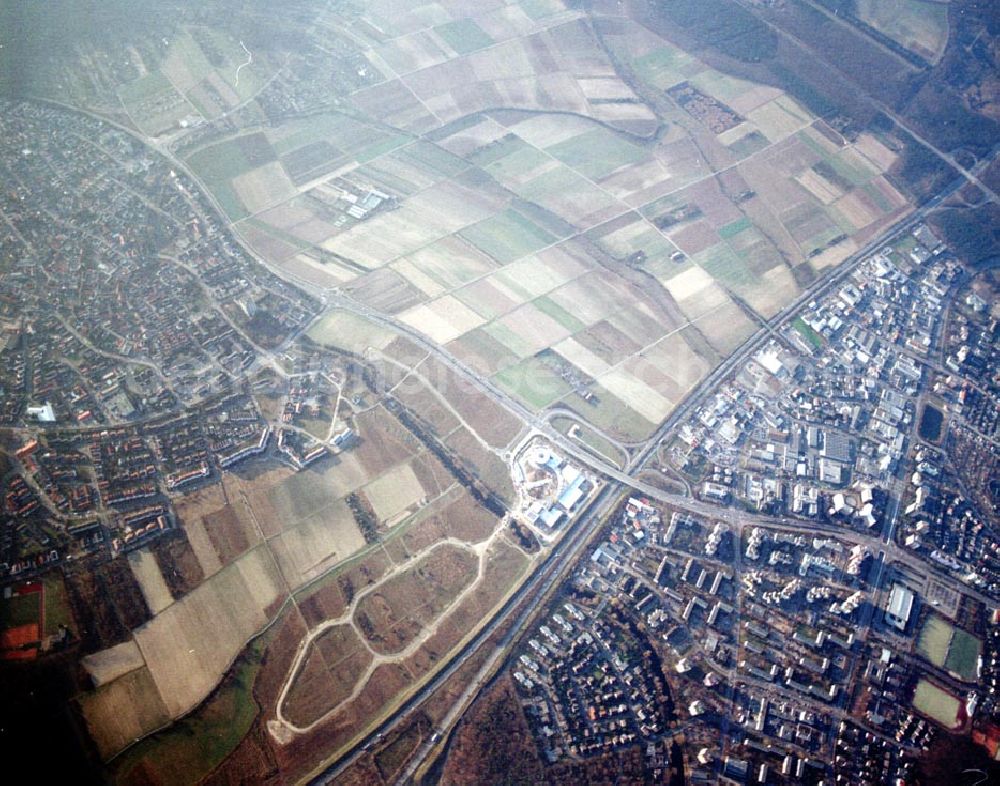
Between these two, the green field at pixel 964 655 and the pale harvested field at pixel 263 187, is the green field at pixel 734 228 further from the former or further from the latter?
the pale harvested field at pixel 263 187

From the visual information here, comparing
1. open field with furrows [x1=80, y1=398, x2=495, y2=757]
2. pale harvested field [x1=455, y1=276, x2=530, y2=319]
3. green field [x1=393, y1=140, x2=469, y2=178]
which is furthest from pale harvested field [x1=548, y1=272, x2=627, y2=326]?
open field with furrows [x1=80, y1=398, x2=495, y2=757]

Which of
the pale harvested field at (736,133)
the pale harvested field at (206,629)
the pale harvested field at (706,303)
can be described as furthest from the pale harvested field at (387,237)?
the pale harvested field at (736,133)

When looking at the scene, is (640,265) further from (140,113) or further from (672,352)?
(140,113)

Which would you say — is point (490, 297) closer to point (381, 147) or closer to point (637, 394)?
point (637, 394)

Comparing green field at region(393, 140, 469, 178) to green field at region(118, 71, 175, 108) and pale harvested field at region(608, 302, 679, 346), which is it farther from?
green field at region(118, 71, 175, 108)

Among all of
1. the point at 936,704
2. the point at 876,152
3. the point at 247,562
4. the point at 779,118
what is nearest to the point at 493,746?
the point at 247,562

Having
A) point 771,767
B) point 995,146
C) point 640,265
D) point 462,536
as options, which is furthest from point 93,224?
point 995,146
